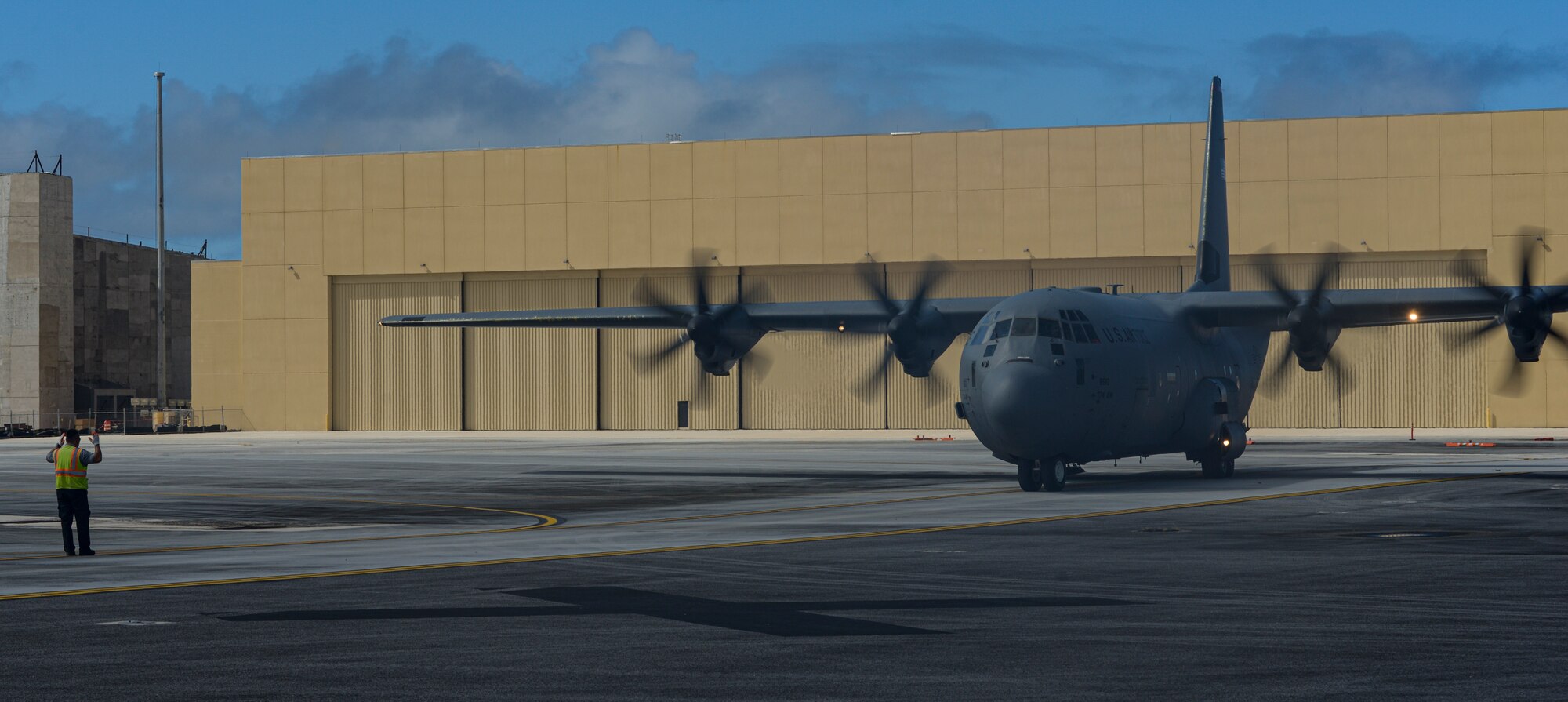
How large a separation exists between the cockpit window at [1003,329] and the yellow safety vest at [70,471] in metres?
17.1

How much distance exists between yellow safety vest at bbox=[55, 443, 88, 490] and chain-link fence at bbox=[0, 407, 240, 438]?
209ft

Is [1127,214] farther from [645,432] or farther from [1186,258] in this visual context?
[645,432]

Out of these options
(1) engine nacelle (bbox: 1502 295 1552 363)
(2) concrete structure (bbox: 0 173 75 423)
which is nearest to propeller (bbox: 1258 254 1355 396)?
(1) engine nacelle (bbox: 1502 295 1552 363)

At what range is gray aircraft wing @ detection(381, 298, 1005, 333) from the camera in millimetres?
38281

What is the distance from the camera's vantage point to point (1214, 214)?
42688 millimetres

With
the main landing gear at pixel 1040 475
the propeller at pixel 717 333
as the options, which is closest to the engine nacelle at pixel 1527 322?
the main landing gear at pixel 1040 475

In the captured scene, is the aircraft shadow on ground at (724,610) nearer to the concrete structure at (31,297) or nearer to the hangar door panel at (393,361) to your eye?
the hangar door panel at (393,361)

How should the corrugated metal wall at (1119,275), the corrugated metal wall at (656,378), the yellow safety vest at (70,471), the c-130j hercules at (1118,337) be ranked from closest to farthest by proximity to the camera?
1. the yellow safety vest at (70,471)
2. the c-130j hercules at (1118,337)
3. the corrugated metal wall at (1119,275)
4. the corrugated metal wall at (656,378)

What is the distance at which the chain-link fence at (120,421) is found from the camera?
82.8m

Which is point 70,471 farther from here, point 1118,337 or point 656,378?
point 656,378

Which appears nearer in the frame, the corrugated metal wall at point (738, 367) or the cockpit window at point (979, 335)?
the cockpit window at point (979, 335)

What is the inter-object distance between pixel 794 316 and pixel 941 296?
124ft

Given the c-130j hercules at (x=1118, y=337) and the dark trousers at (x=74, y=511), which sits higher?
the c-130j hercules at (x=1118, y=337)

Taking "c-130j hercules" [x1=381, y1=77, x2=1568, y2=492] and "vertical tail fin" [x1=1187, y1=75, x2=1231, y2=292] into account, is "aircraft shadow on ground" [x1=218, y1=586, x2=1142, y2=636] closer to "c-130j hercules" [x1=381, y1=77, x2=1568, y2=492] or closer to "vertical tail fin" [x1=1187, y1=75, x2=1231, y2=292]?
"c-130j hercules" [x1=381, y1=77, x2=1568, y2=492]
